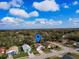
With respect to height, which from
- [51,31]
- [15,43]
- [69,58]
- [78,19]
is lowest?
[69,58]

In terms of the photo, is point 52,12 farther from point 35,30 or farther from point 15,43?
point 15,43

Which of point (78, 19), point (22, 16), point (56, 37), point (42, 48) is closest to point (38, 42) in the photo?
point (42, 48)

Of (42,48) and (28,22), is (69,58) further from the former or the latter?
(28,22)

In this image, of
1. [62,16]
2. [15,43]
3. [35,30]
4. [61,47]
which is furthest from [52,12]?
[15,43]

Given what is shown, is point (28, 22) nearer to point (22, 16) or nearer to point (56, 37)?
point (22, 16)

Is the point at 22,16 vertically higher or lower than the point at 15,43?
higher

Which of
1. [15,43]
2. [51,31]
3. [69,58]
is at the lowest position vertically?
[69,58]

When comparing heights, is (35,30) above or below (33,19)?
below

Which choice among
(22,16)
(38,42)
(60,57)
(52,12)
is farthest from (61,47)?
(22,16)
